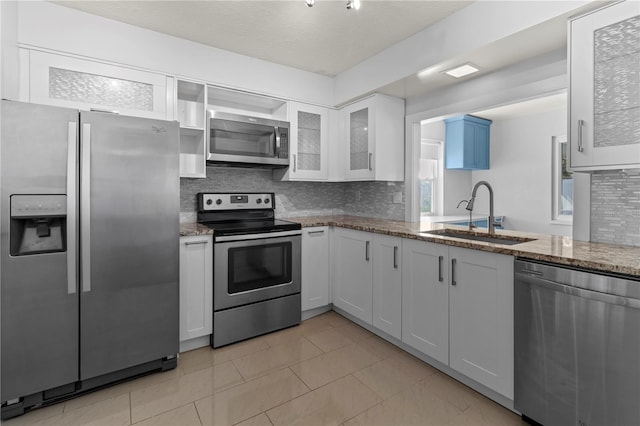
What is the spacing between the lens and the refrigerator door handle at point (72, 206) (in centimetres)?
179

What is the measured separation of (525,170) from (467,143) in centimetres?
90

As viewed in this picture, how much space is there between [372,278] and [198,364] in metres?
1.49

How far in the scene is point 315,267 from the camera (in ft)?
10.0

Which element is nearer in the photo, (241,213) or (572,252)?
(572,252)

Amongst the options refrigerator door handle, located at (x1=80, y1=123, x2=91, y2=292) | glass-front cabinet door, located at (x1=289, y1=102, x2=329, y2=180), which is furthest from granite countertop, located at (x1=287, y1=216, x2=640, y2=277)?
refrigerator door handle, located at (x1=80, y1=123, x2=91, y2=292)

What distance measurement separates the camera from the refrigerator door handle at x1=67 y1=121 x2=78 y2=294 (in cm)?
179

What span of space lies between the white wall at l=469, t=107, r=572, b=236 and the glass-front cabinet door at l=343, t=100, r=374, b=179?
2663 millimetres

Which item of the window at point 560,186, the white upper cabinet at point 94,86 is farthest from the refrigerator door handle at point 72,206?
the window at point 560,186

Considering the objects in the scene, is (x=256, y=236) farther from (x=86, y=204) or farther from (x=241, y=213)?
(x=86, y=204)

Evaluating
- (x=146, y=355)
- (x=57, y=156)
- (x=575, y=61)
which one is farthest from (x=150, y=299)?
(x=575, y=61)

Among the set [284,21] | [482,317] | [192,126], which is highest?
[284,21]

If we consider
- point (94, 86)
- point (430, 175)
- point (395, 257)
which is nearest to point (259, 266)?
point (395, 257)

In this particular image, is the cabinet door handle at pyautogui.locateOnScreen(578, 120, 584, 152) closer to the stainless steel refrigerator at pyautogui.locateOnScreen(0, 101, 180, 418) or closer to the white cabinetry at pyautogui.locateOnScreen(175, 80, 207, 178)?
the stainless steel refrigerator at pyautogui.locateOnScreen(0, 101, 180, 418)

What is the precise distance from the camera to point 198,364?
2264 mm
